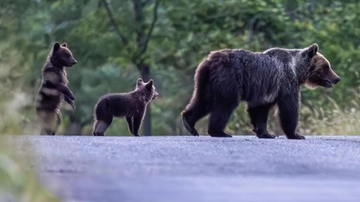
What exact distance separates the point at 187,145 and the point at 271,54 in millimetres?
4039

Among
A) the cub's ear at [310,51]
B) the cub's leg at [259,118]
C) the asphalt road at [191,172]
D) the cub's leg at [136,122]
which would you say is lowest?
the cub's leg at [136,122]

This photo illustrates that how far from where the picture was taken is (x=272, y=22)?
31422 mm

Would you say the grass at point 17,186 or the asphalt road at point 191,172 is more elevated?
the grass at point 17,186

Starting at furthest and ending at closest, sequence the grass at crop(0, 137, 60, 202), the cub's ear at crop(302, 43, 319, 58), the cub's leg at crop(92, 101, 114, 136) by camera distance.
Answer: the cub's leg at crop(92, 101, 114, 136), the cub's ear at crop(302, 43, 319, 58), the grass at crop(0, 137, 60, 202)

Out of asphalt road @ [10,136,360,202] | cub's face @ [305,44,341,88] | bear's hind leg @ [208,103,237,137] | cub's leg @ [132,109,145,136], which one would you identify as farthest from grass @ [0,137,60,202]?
cub's face @ [305,44,341,88]

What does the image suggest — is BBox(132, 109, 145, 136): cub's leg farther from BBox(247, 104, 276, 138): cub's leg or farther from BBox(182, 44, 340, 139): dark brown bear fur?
BBox(247, 104, 276, 138): cub's leg

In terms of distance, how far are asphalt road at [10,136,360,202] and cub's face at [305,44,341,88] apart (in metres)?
4.43

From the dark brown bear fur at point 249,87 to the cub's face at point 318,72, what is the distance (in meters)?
0.17

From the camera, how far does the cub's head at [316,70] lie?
15976 millimetres

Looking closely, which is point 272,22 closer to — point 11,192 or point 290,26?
point 290,26

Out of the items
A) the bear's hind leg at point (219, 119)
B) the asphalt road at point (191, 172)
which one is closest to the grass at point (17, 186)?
the asphalt road at point (191, 172)

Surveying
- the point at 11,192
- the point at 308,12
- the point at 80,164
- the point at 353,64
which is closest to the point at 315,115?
the point at 353,64

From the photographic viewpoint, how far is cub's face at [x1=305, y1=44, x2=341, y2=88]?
16047 millimetres

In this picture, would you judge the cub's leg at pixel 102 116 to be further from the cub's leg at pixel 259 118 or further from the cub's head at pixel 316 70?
the cub's head at pixel 316 70
